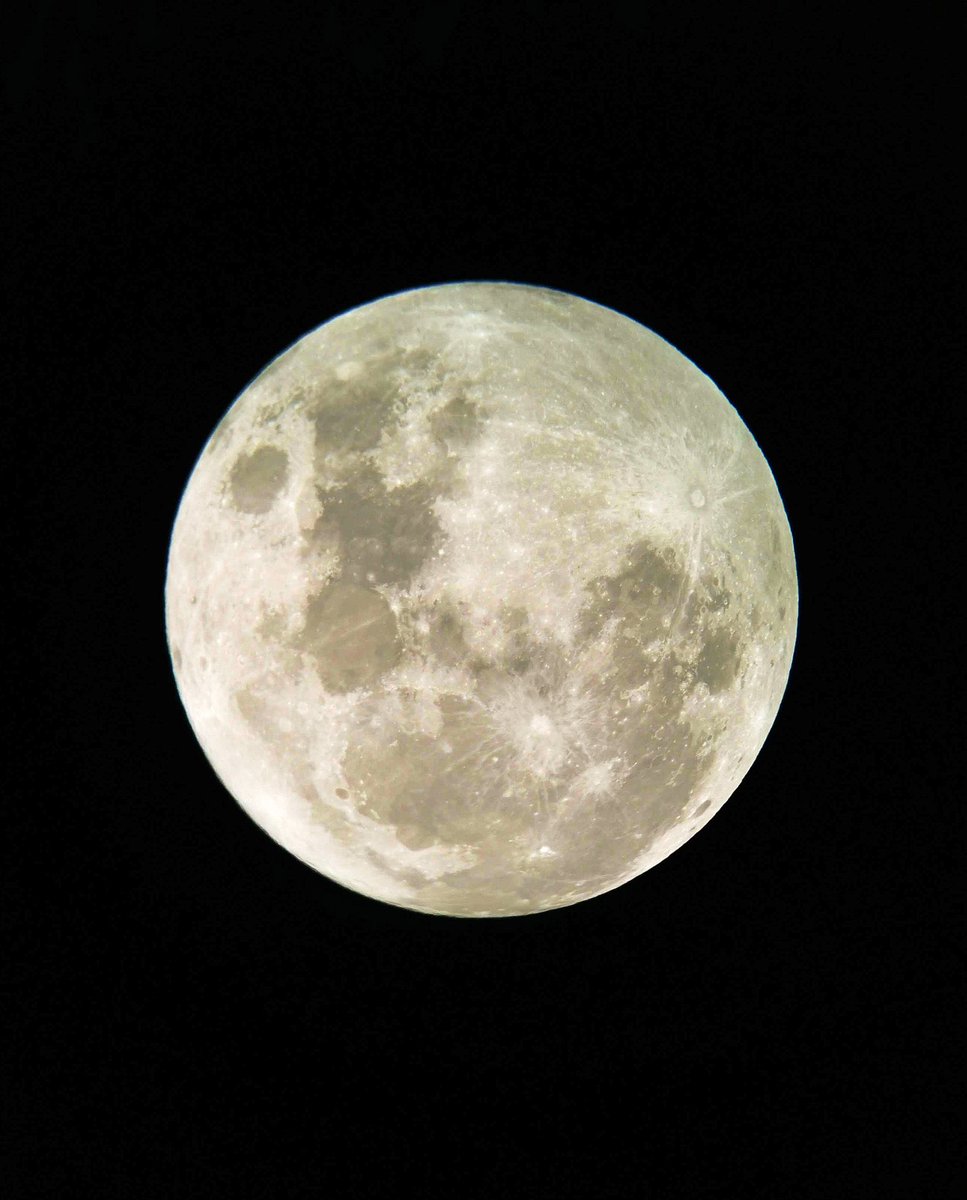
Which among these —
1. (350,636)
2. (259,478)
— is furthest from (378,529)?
(259,478)

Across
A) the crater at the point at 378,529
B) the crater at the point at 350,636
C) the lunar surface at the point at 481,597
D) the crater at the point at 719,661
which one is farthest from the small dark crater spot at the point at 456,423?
the crater at the point at 719,661

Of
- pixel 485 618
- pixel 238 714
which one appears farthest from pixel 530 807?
pixel 238 714

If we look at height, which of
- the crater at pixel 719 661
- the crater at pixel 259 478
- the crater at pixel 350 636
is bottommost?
the crater at pixel 350 636

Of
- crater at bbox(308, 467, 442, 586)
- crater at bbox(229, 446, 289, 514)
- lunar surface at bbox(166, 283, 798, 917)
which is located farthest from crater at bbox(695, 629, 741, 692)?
crater at bbox(229, 446, 289, 514)

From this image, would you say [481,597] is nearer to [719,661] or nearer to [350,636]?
[350,636]

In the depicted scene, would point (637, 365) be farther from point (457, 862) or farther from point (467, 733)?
point (457, 862)

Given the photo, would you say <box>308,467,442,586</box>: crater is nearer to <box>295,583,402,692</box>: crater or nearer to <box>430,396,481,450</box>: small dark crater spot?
<box>295,583,402,692</box>: crater

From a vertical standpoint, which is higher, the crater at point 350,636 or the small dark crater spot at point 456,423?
the small dark crater spot at point 456,423

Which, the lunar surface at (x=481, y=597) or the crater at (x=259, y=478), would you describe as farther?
the crater at (x=259, y=478)

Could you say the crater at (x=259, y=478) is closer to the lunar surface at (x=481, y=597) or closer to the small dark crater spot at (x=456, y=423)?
the lunar surface at (x=481, y=597)
